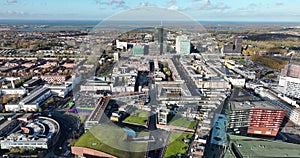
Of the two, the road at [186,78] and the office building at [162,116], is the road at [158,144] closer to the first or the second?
the office building at [162,116]

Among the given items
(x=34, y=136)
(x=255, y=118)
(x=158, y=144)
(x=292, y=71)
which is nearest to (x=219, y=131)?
(x=255, y=118)

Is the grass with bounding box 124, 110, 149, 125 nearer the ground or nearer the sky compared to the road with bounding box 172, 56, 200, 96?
nearer the ground

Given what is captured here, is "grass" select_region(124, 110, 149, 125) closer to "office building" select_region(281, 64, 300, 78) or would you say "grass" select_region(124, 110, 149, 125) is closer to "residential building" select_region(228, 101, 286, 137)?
"residential building" select_region(228, 101, 286, 137)

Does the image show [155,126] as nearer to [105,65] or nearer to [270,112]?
[270,112]

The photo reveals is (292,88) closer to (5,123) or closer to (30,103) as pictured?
(30,103)

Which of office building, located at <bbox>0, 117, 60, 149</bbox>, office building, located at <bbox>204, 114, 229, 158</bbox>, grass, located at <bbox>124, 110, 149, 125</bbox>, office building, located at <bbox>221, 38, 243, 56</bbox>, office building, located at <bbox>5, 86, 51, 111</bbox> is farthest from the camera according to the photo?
office building, located at <bbox>221, 38, 243, 56</bbox>

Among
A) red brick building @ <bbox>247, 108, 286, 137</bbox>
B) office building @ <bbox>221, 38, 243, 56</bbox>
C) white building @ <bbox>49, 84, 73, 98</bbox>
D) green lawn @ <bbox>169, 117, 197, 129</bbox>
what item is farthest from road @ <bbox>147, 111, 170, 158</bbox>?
office building @ <bbox>221, 38, 243, 56</bbox>

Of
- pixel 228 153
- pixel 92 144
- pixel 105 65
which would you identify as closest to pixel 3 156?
pixel 92 144
